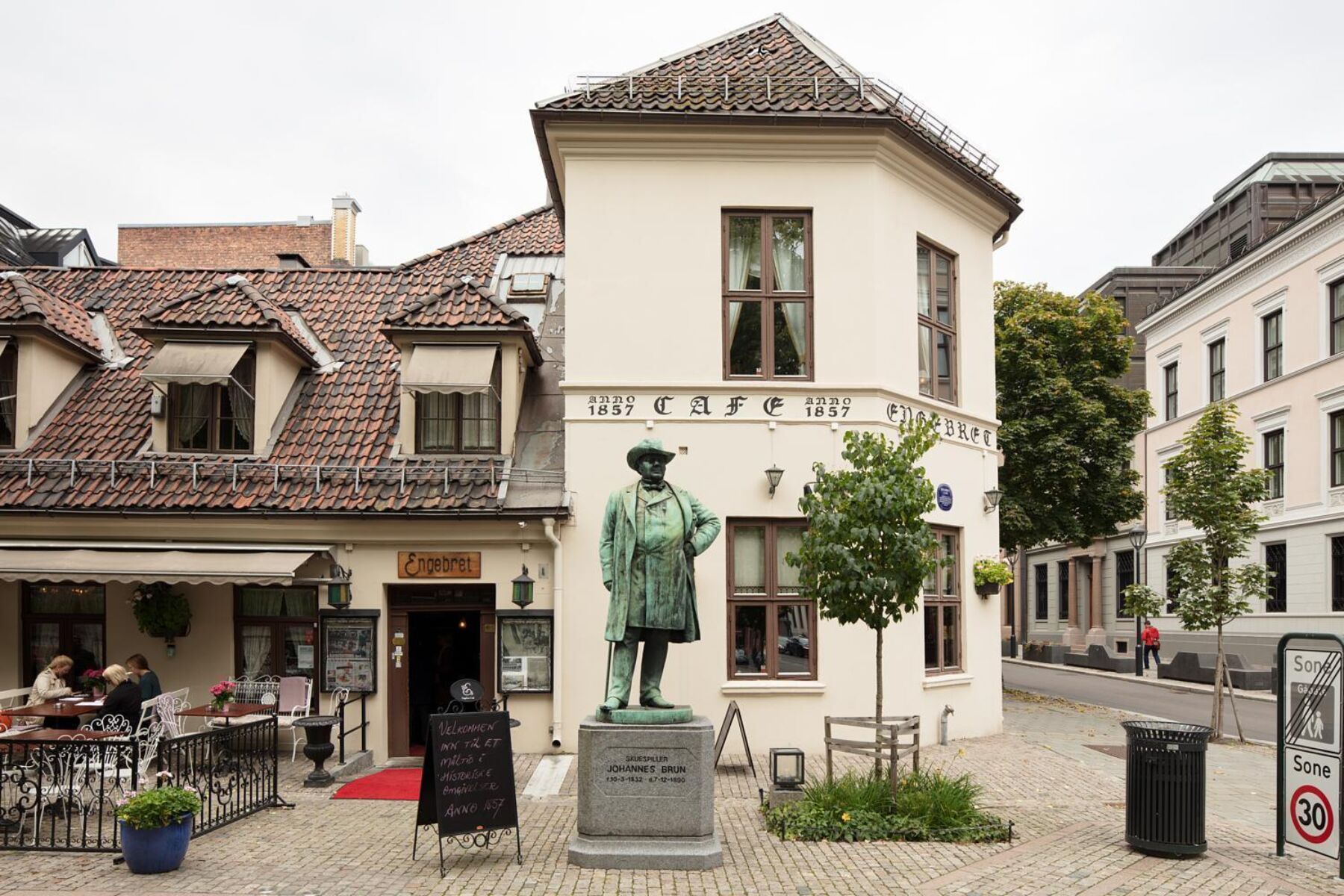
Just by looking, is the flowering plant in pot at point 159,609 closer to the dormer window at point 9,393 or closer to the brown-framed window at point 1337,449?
the dormer window at point 9,393

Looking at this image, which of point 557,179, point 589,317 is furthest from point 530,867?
point 557,179

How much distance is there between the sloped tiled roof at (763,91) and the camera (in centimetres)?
1533

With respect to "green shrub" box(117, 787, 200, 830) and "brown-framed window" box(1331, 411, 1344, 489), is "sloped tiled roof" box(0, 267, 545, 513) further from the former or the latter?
"brown-framed window" box(1331, 411, 1344, 489)

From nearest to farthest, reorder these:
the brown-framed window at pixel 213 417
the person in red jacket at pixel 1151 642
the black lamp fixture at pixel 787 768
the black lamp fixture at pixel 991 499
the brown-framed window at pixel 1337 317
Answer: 1. the black lamp fixture at pixel 787 768
2. the brown-framed window at pixel 213 417
3. the black lamp fixture at pixel 991 499
4. the brown-framed window at pixel 1337 317
5. the person in red jacket at pixel 1151 642

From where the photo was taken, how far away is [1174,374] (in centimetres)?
4128

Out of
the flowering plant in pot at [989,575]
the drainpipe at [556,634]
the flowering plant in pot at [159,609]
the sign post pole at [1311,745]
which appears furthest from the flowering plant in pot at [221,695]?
the sign post pole at [1311,745]

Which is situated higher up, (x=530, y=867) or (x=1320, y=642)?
(x=1320, y=642)

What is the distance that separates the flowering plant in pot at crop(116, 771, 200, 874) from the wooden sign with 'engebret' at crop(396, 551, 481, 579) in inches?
242

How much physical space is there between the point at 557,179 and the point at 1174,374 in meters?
31.5

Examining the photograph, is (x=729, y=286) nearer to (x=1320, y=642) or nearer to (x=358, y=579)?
(x=358, y=579)

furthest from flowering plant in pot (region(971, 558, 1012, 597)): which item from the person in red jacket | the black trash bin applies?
the person in red jacket

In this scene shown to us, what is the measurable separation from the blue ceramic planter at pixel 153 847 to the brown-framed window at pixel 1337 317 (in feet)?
103

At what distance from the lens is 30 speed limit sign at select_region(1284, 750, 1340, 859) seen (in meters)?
9.05

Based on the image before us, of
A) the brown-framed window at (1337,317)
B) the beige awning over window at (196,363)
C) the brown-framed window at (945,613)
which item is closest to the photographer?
the beige awning over window at (196,363)
